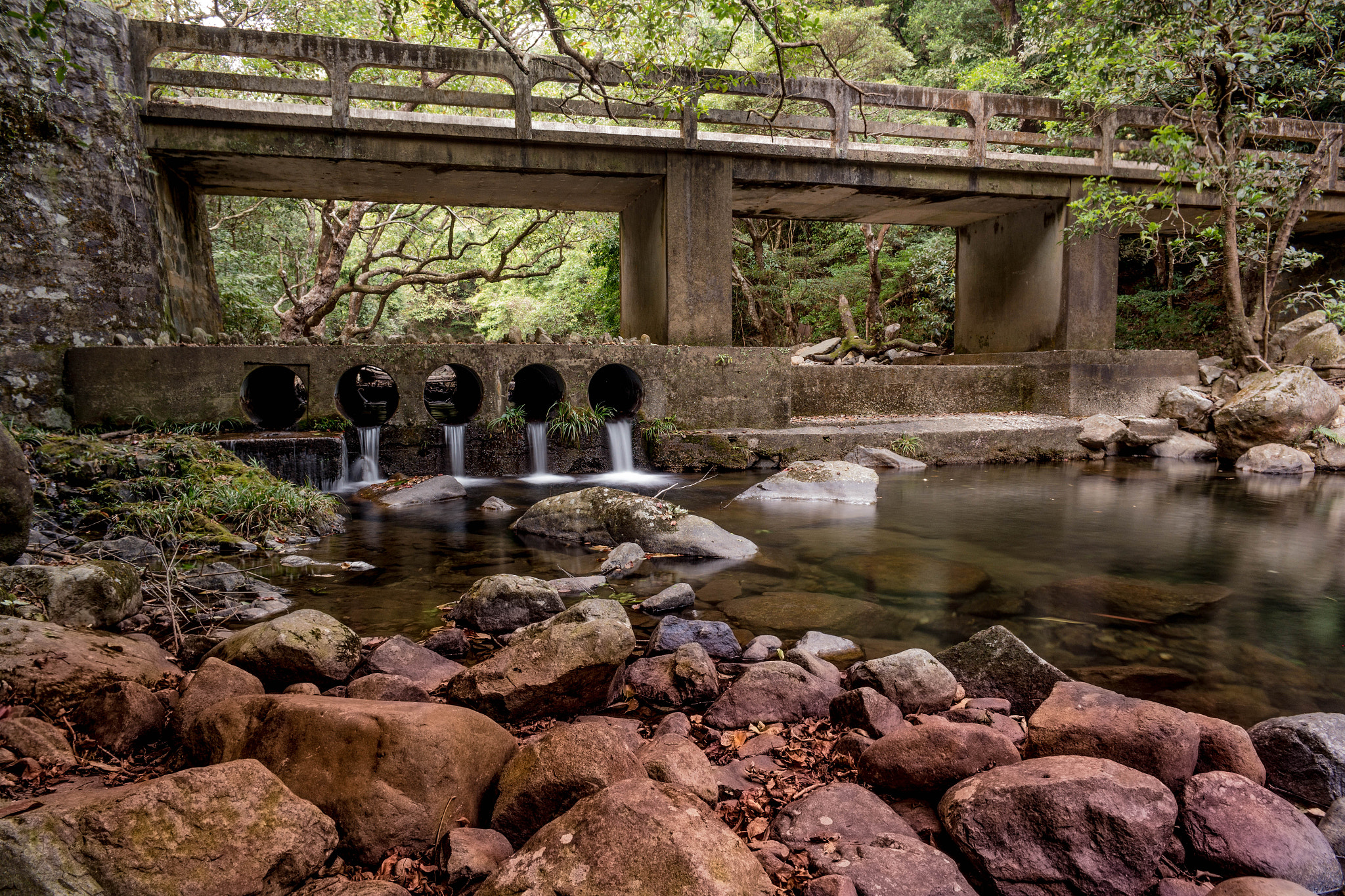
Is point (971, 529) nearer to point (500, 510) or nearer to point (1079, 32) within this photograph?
point (500, 510)

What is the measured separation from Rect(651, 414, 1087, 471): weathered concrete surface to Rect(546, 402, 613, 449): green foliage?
0.96 meters

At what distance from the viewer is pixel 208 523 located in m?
5.75

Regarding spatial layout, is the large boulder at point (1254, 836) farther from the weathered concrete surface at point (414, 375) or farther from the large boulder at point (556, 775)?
the weathered concrete surface at point (414, 375)

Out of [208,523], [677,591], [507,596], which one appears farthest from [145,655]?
[208,523]

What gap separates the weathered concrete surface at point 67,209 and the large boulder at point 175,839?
8749 mm

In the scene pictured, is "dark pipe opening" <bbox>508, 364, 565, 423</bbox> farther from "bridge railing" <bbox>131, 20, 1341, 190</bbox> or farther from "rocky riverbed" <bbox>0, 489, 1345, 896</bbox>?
"rocky riverbed" <bbox>0, 489, 1345, 896</bbox>

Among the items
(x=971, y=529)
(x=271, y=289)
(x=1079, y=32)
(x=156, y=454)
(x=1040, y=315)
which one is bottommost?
(x=971, y=529)

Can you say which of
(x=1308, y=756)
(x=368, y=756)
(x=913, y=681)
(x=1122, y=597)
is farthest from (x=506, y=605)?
(x=1122, y=597)

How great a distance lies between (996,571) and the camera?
5234mm

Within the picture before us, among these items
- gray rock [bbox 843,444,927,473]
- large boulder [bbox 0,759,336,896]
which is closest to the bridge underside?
gray rock [bbox 843,444,927,473]

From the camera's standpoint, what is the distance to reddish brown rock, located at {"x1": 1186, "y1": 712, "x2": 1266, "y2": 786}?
2.31 meters

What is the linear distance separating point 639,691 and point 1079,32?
45.3 ft

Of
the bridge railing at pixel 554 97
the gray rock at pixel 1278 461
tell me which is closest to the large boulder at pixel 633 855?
the bridge railing at pixel 554 97

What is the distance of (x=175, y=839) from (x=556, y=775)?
0.93 meters
